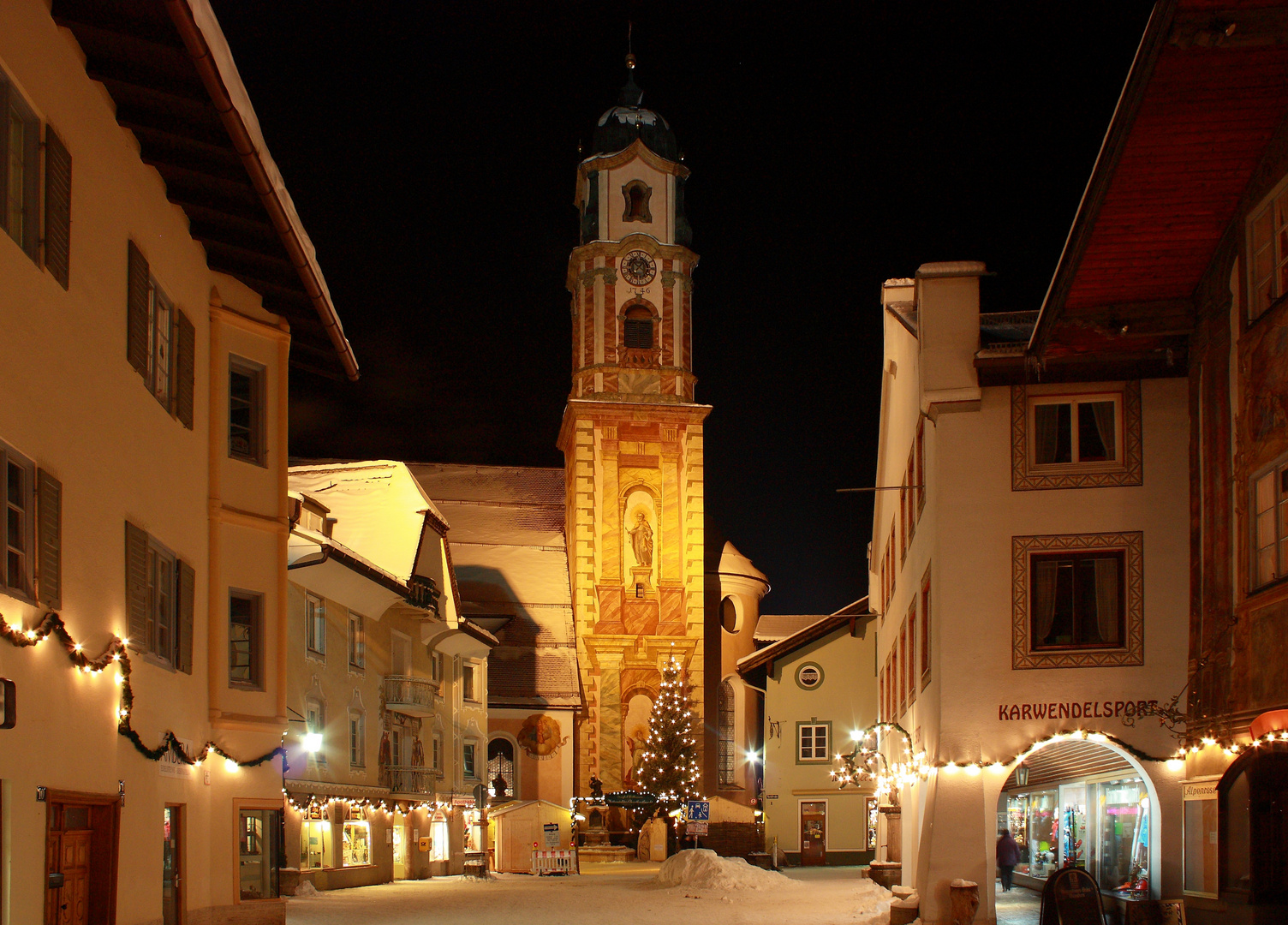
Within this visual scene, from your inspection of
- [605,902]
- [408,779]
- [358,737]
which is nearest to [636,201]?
[408,779]

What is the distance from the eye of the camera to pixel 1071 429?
71.1 feet

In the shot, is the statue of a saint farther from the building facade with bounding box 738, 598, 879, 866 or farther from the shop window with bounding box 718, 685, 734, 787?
the building facade with bounding box 738, 598, 879, 866

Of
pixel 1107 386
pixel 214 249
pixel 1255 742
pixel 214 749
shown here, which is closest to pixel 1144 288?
pixel 1107 386

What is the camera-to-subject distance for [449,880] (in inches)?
1602

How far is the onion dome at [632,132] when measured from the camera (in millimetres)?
66938

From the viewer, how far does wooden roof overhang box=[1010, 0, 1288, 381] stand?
49.8 feet

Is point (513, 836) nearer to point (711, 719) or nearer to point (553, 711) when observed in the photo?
point (553, 711)

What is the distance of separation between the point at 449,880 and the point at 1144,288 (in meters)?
27.8

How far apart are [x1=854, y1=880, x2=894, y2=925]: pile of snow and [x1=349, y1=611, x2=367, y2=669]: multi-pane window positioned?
13.1 m

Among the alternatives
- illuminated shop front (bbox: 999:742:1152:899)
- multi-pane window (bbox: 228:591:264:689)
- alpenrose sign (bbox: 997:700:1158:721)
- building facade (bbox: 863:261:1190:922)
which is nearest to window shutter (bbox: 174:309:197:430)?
multi-pane window (bbox: 228:591:264:689)

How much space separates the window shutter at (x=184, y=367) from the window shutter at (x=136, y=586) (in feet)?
7.99

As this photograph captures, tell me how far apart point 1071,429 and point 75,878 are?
14.5m

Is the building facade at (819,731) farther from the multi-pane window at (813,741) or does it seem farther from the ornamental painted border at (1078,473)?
the ornamental painted border at (1078,473)

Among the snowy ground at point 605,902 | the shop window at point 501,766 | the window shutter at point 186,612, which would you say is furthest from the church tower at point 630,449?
the window shutter at point 186,612
